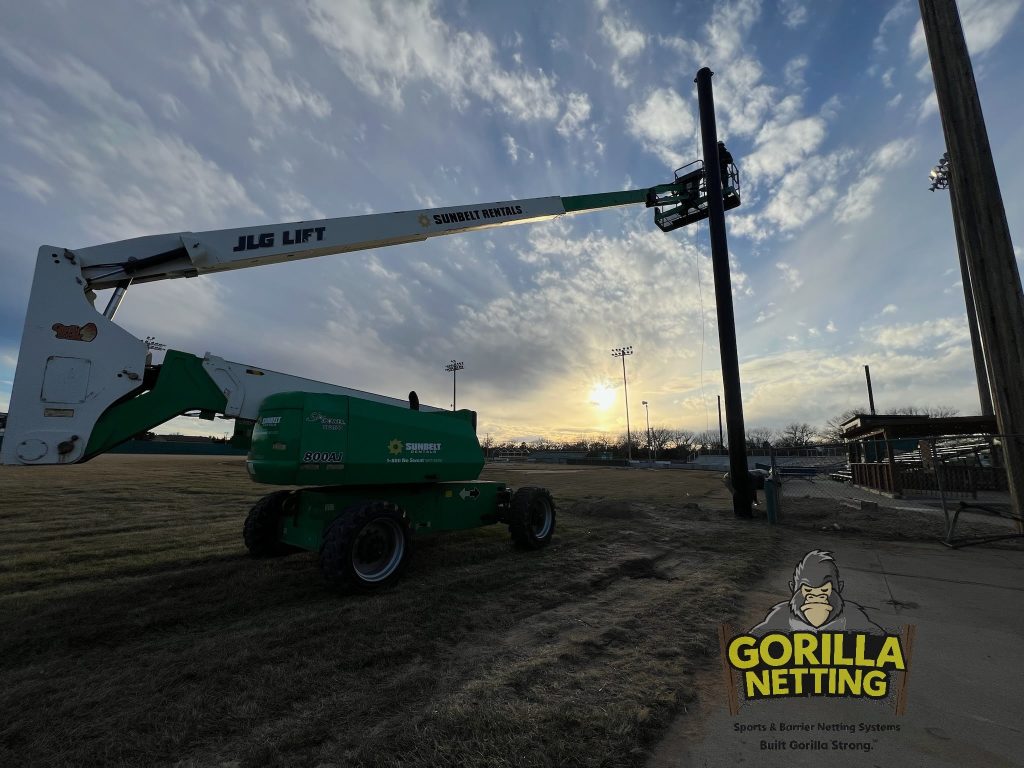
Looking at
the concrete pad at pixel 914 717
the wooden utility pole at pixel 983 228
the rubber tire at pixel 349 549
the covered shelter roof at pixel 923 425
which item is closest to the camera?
the concrete pad at pixel 914 717

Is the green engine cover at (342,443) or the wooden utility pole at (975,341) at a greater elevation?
the wooden utility pole at (975,341)

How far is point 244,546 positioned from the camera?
7922 millimetres

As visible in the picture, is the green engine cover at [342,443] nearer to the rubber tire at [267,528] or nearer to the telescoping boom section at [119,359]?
the telescoping boom section at [119,359]

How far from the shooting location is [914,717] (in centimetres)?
291

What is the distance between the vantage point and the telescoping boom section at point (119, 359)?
4.75 metres

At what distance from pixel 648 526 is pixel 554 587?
5401 millimetres

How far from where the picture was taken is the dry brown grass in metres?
2.67

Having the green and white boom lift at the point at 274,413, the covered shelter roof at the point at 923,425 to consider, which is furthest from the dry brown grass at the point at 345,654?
the covered shelter roof at the point at 923,425

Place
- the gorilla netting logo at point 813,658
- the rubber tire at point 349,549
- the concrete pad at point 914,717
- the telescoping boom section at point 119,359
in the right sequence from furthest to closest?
1. the rubber tire at point 349,549
2. the telescoping boom section at point 119,359
3. the gorilla netting logo at point 813,658
4. the concrete pad at point 914,717

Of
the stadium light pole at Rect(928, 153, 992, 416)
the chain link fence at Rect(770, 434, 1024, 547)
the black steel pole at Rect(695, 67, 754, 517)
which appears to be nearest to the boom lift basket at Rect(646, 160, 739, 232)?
the black steel pole at Rect(695, 67, 754, 517)

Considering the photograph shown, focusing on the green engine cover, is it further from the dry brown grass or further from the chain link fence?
the chain link fence

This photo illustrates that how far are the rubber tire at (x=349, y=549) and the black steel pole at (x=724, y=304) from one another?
33.6 feet

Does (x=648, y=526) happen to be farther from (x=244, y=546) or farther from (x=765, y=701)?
(x=244, y=546)

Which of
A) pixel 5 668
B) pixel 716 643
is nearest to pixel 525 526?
pixel 716 643
